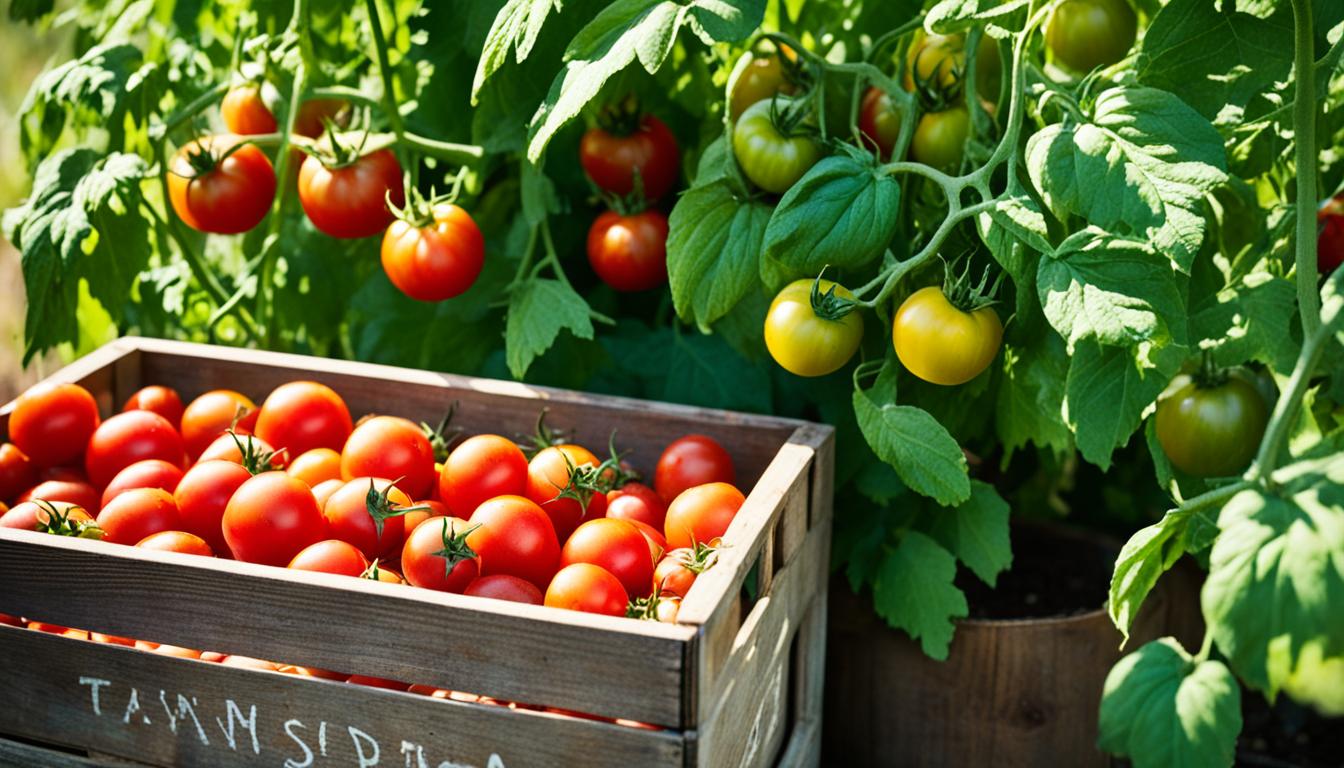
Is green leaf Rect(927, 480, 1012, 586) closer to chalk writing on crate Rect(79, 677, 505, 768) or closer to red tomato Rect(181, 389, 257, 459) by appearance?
chalk writing on crate Rect(79, 677, 505, 768)

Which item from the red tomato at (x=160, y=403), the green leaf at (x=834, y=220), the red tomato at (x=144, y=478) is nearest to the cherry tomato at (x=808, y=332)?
the green leaf at (x=834, y=220)

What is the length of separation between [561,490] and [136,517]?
15.7 inches

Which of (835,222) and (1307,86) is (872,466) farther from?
(1307,86)

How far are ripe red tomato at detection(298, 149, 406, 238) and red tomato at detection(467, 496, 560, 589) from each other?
0.43 m

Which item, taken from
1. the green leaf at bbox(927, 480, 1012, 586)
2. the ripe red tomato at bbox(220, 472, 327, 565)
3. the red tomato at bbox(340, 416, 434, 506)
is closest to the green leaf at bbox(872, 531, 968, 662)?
the green leaf at bbox(927, 480, 1012, 586)

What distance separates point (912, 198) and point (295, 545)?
69 cm

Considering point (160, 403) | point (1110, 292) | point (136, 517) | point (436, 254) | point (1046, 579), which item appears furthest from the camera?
point (1046, 579)

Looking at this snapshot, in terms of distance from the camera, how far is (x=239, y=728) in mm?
1104

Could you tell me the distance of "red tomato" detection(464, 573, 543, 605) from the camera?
1090 mm

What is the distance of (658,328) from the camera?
1.54 m

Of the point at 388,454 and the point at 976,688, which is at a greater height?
the point at 388,454

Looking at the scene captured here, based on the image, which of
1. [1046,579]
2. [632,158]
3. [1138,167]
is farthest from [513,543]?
[1046,579]

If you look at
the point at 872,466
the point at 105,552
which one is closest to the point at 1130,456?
the point at 872,466

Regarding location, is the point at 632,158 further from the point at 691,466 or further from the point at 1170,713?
the point at 1170,713
